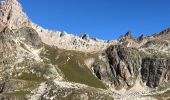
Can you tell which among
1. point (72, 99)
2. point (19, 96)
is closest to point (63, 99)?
point (72, 99)

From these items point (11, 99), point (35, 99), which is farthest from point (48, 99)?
point (11, 99)

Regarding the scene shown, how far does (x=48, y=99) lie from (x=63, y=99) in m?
7.35

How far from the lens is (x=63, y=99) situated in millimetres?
199625

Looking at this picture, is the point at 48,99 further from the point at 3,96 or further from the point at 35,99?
the point at 3,96

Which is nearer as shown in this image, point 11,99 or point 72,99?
point 11,99

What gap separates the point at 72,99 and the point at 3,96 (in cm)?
3332

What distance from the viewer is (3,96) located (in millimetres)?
192250

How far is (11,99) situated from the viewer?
7367 inches

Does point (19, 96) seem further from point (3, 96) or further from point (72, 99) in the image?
point (72, 99)

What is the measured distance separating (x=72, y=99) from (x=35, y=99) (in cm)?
1804

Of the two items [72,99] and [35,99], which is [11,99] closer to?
[35,99]

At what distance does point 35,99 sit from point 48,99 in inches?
248

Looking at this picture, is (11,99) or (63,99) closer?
(11,99)

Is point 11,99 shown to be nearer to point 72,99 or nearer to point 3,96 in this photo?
point 3,96
